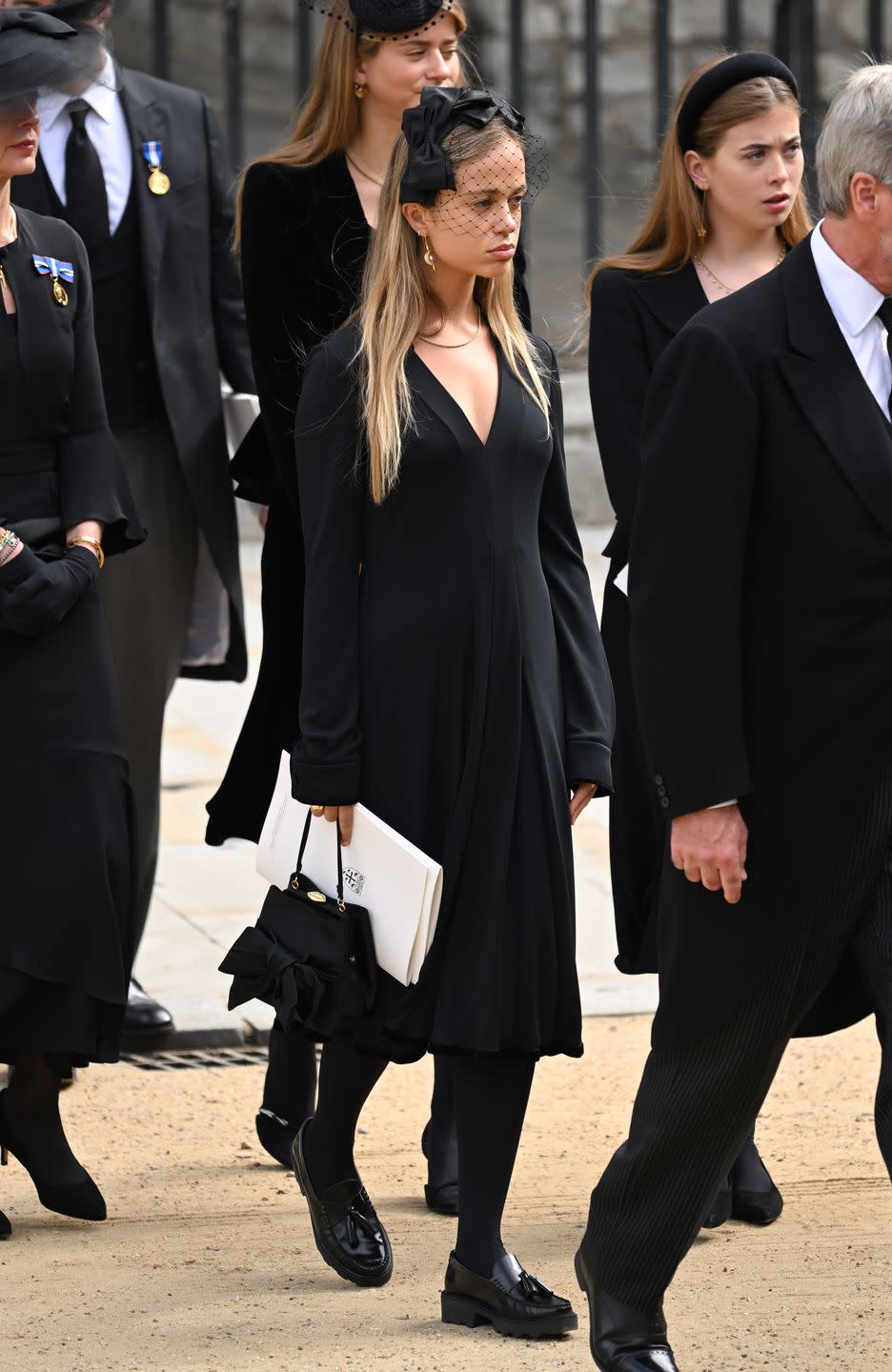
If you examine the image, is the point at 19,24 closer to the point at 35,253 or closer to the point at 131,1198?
the point at 35,253

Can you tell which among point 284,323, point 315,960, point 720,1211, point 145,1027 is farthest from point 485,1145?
point 145,1027

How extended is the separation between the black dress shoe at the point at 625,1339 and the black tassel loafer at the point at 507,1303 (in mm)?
275

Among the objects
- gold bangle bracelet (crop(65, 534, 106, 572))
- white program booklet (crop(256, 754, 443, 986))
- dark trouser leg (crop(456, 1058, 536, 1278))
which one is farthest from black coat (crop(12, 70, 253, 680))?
dark trouser leg (crop(456, 1058, 536, 1278))

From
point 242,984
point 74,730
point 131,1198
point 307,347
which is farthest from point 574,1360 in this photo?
point 307,347

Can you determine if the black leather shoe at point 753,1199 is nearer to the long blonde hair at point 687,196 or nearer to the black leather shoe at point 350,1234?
the black leather shoe at point 350,1234

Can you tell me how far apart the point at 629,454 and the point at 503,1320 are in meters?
1.46

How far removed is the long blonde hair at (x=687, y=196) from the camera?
400cm

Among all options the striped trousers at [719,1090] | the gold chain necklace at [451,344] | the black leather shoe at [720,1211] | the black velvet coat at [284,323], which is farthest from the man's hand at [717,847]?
the black velvet coat at [284,323]

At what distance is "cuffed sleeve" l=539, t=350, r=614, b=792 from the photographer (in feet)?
11.9

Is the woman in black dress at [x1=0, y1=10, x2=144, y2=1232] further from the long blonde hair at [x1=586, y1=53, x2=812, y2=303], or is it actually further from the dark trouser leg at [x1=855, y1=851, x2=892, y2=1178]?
the dark trouser leg at [x1=855, y1=851, x2=892, y2=1178]

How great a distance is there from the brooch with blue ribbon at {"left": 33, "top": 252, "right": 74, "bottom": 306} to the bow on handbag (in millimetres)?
808

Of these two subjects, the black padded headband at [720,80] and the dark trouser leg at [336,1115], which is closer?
the dark trouser leg at [336,1115]

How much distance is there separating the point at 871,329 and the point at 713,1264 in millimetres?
1544

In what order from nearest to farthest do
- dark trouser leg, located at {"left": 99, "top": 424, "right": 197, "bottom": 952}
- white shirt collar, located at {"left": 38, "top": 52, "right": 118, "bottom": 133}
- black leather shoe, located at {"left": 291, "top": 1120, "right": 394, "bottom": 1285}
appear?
black leather shoe, located at {"left": 291, "top": 1120, "right": 394, "bottom": 1285}, white shirt collar, located at {"left": 38, "top": 52, "right": 118, "bottom": 133}, dark trouser leg, located at {"left": 99, "top": 424, "right": 197, "bottom": 952}
